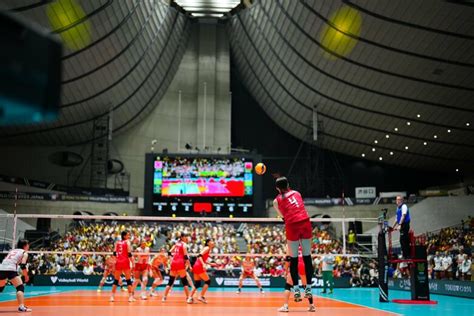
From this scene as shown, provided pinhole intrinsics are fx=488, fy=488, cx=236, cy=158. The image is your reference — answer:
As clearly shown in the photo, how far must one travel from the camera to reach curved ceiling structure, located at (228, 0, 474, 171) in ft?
112

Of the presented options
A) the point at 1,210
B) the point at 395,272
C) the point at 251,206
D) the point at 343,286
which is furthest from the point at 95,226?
the point at 395,272

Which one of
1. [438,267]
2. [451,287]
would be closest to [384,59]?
[438,267]

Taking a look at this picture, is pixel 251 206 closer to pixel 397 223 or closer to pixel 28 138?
pixel 28 138

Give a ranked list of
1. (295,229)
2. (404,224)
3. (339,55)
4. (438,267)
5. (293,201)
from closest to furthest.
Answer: (295,229) < (293,201) < (404,224) < (438,267) < (339,55)

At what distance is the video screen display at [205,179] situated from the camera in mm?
43250

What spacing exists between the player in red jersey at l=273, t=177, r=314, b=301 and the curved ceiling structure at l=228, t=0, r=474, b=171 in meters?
25.9

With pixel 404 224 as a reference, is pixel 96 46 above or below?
above

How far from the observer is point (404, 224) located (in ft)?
50.7

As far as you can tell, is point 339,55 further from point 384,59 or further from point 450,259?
point 450,259

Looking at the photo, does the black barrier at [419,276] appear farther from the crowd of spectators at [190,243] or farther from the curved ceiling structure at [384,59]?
the curved ceiling structure at [384,59]

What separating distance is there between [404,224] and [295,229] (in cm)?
646

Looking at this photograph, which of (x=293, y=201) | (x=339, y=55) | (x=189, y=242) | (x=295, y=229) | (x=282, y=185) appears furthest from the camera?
(x=339, y=55)

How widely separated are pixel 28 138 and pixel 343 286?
35.3 meters

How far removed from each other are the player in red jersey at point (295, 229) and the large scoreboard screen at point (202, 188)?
107ft
